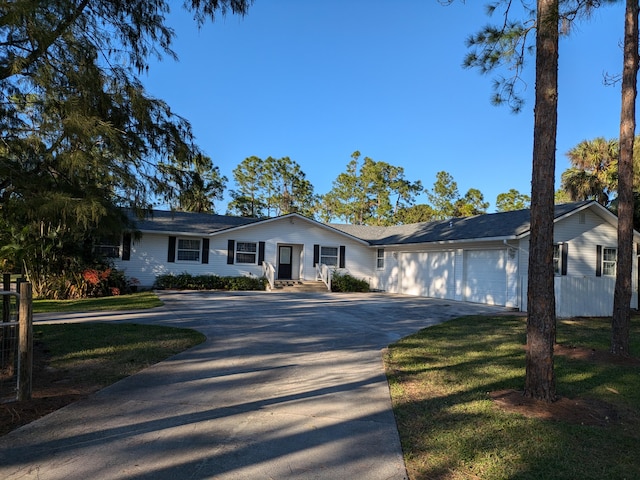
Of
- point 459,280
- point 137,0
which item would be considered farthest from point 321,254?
point 137,0

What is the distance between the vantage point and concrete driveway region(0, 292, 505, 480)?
335 cm

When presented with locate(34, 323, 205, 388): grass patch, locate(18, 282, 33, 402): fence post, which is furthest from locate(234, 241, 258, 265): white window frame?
locate(18, 282, 33, 402): fence post

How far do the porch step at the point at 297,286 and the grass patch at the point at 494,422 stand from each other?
44.9ft

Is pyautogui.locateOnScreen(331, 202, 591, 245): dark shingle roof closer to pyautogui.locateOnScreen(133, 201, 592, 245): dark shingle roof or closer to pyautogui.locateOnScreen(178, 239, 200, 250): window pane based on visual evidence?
pyautogui.locateOnScreen(133, 201, 592, 245): dark shingle roof

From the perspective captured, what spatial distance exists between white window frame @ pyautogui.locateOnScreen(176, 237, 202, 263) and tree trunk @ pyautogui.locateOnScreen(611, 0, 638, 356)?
58.5ft

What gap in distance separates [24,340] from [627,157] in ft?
33.1

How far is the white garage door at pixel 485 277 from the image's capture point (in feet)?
55.4

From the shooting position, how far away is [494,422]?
4402 mm

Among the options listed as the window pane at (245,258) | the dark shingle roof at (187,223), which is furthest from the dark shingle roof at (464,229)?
the dark shingle roof at (187,223)

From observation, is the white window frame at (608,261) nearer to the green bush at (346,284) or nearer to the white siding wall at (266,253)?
the green bush at (346,284)

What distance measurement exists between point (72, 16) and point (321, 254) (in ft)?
64.5

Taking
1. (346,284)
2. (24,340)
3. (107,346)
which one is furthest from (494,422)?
(346,284)

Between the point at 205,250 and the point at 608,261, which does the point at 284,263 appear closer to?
the point at 205,250

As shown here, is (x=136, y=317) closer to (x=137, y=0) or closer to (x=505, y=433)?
(x=137, y=0)
